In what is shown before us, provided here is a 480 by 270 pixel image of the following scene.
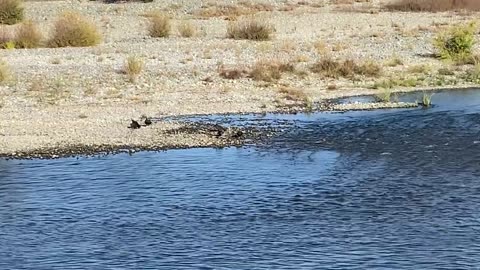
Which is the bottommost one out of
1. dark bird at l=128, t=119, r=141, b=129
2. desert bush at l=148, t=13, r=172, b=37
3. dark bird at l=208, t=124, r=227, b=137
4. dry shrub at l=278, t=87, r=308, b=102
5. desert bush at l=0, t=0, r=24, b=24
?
dry shrub at l=278, t=87, r=308, b=102

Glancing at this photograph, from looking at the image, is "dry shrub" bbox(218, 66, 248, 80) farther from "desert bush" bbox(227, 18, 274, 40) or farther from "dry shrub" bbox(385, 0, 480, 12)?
"dry shrub" bbox(385, 0, 480, 12)

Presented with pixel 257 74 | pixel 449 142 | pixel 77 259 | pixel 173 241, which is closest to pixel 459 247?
pixel 173 241

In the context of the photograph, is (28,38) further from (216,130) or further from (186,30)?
(216,130)

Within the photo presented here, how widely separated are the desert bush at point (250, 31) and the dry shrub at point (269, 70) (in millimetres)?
9163

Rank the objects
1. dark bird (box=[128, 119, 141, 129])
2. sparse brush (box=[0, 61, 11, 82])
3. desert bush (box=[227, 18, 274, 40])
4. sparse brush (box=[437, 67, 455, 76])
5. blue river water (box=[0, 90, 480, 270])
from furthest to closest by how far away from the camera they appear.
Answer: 1. desert bush (box=[227, 18, 274, 40])
2. sparse brush (box=[437, 67, 455, 76])
3. sparse brush (box=[0, 61, 11, 82])
4. dark bird (box=[128, 119, 141, 129])
5. blue river water (box=[0, 90, 480, 270])

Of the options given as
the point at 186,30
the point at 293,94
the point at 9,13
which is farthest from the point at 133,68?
the point at 9,13

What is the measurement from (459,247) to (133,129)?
1097 cm

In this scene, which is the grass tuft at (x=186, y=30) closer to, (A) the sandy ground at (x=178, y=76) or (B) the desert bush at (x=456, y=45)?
(A) the sandy ground at (x=178, y=76)

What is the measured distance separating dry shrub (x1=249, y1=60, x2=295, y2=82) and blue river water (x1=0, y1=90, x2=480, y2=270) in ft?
26.5

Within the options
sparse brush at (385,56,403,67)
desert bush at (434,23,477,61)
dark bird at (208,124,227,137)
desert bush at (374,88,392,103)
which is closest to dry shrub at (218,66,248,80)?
desert bush at (374,88,392,103)

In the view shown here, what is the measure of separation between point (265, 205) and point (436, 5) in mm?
42849

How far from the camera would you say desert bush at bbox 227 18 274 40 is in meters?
41.7

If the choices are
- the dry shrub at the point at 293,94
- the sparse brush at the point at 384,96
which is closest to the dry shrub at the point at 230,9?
the dry shrub at the point at 293,94

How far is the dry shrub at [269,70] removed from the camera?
30.0m
